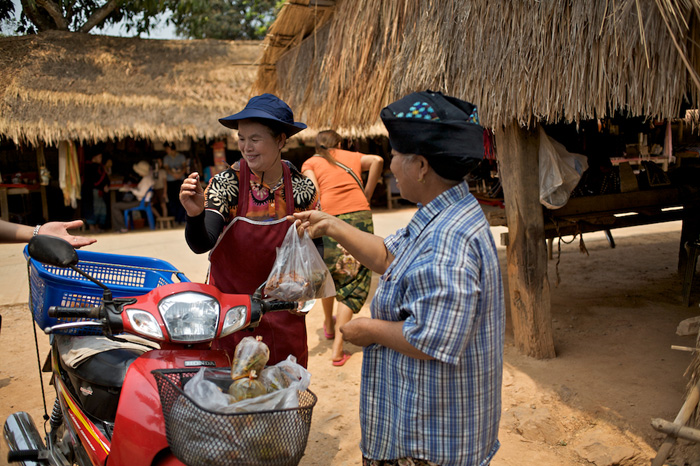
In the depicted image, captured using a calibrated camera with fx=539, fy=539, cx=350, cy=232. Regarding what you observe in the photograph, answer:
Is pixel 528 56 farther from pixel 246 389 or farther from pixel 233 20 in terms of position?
pixel 233 20

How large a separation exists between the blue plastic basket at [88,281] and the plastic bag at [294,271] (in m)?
0.59

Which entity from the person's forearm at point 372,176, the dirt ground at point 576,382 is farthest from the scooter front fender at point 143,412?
the person's forearm at point 372,176

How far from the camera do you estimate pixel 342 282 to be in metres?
4.69

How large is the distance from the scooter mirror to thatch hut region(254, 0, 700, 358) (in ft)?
9.95

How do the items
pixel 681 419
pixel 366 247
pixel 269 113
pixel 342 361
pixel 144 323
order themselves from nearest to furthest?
1. pixel 144 323
2. pixel 366 247
3. pixel 269 113
4. pixel 681 419
5. pixel 342 361

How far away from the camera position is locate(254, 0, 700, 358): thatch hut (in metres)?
3.29

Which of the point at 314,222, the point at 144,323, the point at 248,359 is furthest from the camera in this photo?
the point at 314,222

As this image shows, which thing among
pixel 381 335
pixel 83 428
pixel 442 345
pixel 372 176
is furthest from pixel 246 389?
pixel 372 176

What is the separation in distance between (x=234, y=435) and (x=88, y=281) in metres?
1.30

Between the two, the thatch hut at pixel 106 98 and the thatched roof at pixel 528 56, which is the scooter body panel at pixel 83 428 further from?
the thatch hut at pixel 106 98

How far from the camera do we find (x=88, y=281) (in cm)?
229

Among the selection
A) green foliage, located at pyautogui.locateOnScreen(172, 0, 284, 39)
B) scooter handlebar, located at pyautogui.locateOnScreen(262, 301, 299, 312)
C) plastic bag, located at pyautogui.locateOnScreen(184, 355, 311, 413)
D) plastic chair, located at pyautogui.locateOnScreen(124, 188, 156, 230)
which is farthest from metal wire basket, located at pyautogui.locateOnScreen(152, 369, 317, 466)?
green foliage, located at pyautogui.locateOnScreen(172, 0, 284, 39)

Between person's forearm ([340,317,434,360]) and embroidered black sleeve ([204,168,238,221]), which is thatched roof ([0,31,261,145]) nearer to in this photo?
embroidered black sleeve ([204,168,238,221])

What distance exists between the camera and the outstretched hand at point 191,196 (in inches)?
82.0
